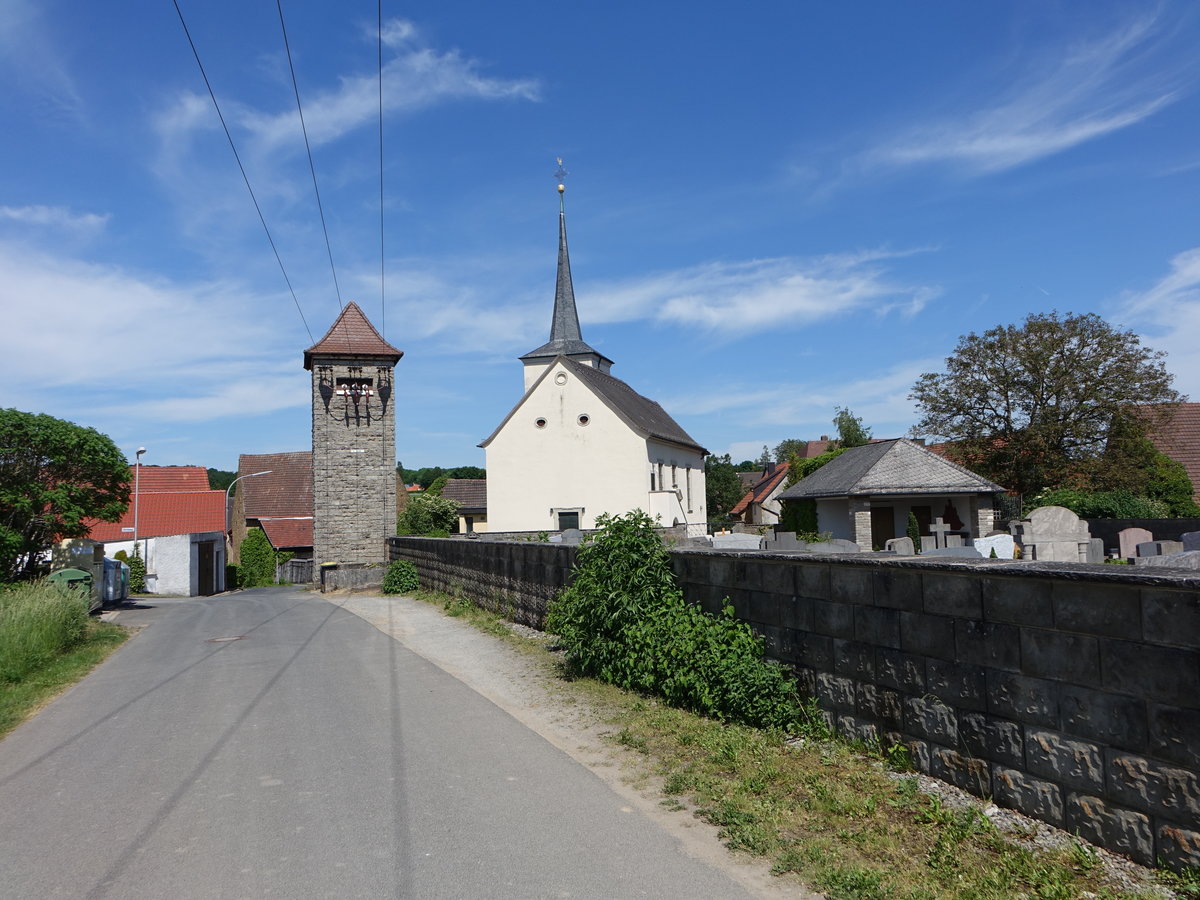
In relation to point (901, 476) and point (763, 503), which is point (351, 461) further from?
point (763, 503)

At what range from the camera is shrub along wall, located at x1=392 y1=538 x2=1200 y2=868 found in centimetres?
368

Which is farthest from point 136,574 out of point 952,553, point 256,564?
point 952,553

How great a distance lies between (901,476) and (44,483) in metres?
27.4

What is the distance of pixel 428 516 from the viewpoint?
41500 millimetres

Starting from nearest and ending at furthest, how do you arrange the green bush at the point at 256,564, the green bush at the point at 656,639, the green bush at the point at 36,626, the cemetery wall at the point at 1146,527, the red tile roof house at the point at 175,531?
the green bush at the point at 656,639, the green bush at the point at 36,626, the cemetery wall at the point at 1146,527, the red tile roof house at the point at 175,531, the green bush at the point at 256,564

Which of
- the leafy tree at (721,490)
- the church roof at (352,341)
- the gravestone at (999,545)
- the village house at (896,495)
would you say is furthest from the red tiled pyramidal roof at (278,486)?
the gravestone at (999,545)

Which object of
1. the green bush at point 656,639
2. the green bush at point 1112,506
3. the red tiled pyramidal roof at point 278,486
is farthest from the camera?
the red tiled pyramidal roof at point 278,486

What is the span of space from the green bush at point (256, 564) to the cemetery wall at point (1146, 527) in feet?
135

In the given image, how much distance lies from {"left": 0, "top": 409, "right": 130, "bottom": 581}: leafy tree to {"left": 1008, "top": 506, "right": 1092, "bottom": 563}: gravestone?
22.3 m

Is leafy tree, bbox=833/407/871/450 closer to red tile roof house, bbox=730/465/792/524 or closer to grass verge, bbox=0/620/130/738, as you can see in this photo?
red tile roof house, bbox=730/465/792/524

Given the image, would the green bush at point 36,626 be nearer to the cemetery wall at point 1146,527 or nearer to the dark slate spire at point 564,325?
Answer: the cemetery wall at point 1146,527

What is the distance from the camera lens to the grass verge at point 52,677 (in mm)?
8406

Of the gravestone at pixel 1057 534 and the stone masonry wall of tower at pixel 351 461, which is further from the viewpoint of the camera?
the stone masonry wall of tower at pixel 351 461

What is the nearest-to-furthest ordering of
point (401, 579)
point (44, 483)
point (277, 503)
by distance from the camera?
point (44, 483), point (401, 579), point (277, 503)
